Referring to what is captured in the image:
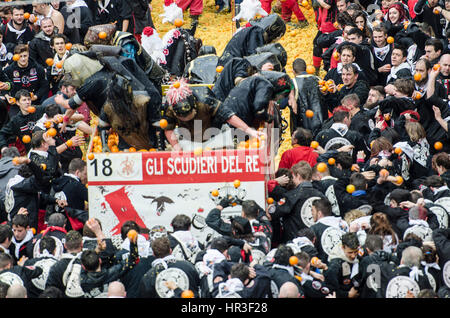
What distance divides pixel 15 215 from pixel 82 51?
8.26 ft

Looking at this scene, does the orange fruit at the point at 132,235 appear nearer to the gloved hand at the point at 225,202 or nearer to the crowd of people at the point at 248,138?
the crowd of people at the point at 248,138

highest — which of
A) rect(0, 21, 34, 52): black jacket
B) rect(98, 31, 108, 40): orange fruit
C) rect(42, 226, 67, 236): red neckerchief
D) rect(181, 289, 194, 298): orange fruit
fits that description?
rect(0, 21, 34, 52): black jacket

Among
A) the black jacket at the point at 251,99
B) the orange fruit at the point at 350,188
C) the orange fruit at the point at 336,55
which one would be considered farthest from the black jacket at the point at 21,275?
the orange fruit at the point at 336,55

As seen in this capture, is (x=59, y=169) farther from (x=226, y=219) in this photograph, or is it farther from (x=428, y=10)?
(x=428, y=10)

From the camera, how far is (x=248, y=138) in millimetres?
12078

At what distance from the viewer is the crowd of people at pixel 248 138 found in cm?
966

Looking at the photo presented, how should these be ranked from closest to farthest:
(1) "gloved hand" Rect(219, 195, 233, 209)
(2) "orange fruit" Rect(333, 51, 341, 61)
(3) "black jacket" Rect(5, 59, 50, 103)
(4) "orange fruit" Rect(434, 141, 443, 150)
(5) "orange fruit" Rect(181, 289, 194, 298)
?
(5) "orange fruit" Rect(181, 289, 194, 298)
(1) "gloved hand" Rect(219, 195, 233, 209)
(4) "orange fruit" Rect(434, 141, 443, 150)
(3) "black jacket" Rect(5, 59, 50, 103)
(2) "orange fruit" Rect(333, 51, 341, 61)

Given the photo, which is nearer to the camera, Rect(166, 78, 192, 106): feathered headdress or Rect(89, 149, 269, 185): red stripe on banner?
Rect(166, 78, 192, 106): feathered headdress

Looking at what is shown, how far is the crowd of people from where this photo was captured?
31.7 ft

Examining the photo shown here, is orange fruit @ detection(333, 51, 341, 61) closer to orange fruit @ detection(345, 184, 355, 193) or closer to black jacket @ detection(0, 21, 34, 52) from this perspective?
orange fruit @ detection(345, 184, 355, 193)

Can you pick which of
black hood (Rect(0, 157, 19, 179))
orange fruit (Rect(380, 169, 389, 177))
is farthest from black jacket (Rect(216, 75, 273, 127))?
black hood (Rect(0, 157, 19, 179))

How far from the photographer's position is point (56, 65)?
15.0m

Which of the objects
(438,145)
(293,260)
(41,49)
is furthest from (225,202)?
(41,49)

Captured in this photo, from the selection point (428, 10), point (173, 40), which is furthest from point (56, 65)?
point (428, 10)
